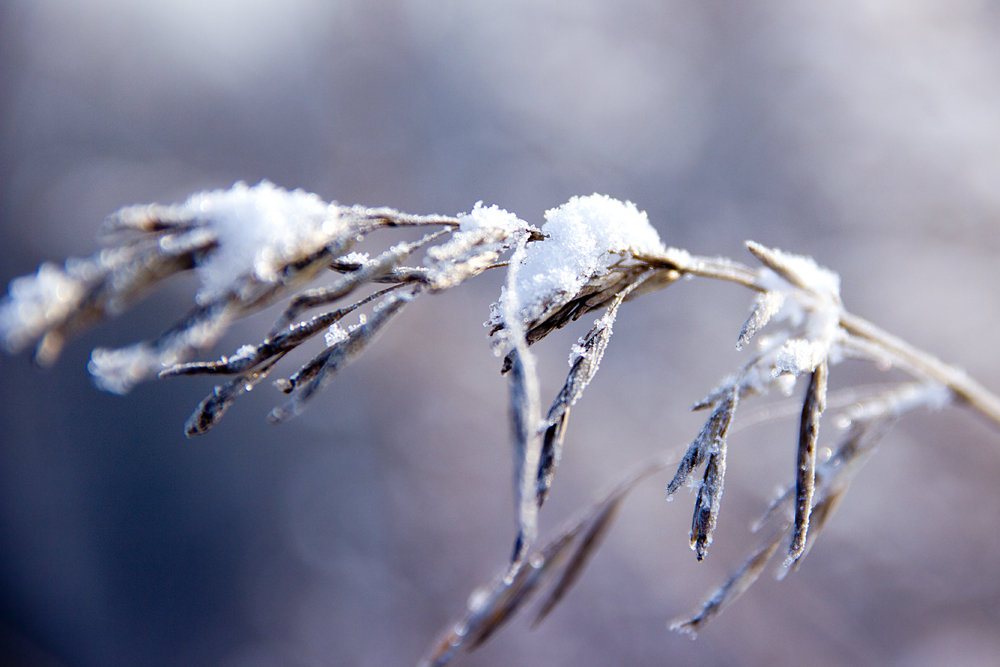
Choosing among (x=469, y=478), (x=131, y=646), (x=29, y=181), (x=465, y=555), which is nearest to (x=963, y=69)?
(x=469, y=478)

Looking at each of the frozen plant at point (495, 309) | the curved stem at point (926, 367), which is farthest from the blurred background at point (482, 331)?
the frozen plant at point (495, 309)

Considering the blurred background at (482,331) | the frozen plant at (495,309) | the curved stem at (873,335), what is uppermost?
the blurred background at (482,331)

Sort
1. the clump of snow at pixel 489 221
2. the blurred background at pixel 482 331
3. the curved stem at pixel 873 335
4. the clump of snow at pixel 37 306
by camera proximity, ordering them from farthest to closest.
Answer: the blurred background at pixel 482 331, the curved stem at pixel 873 335, the clump of snow at pixel 489 221, the clump of snow at pixel 37 306

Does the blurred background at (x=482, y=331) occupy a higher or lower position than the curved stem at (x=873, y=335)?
higher

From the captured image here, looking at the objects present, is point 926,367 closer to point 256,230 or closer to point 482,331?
point 256,230

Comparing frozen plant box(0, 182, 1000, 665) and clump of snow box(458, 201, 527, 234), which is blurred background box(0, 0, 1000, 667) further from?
clump of snow box(458, 201, 527, 234)

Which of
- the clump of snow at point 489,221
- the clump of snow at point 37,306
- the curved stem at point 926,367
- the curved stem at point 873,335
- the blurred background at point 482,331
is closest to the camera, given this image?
the clump of snow at point 37,306

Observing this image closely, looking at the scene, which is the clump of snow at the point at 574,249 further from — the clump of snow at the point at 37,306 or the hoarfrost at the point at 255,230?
the clump of snow at the point at 37,306

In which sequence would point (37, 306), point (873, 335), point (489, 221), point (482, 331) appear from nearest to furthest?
point (37, 306) → point (489, 221) → point (873, 335) → point (482, 331)

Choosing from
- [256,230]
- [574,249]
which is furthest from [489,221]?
[256,230]
